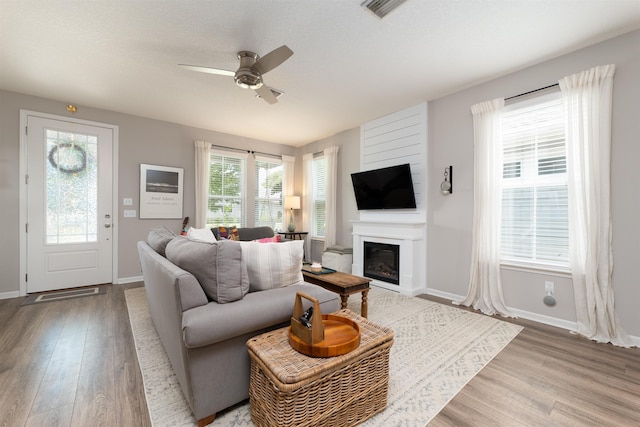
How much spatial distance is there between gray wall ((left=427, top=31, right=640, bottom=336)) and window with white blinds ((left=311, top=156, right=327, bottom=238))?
228cm

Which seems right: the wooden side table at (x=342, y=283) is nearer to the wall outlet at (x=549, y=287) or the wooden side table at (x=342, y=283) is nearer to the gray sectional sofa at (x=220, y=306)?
the gray sectional sofa at (x=220, y=306)

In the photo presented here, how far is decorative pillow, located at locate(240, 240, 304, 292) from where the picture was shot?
1719mm

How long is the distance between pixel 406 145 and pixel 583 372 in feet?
9.73

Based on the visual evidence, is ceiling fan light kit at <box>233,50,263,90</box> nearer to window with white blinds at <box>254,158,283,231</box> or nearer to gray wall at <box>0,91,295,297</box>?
gray wall at <box>0,91,295,297</box>

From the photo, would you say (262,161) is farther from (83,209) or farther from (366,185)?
(83,209)

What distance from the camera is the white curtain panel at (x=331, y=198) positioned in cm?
506

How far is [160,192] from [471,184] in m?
4.56

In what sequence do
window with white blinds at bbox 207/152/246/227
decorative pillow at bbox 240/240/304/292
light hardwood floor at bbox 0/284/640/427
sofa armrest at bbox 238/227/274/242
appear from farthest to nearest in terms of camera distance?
window with white blinds at bbox 207/152/246/227 → sofa armrest at bbox 238/227/274/242 → decorative pillow at bbox 240/240/304/292 → light hardwood floor at bbox 0/284/640/427

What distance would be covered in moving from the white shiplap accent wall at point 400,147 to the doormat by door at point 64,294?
157 inches

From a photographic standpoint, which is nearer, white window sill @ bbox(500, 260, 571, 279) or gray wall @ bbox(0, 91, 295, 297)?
white window sill @ bbox(500, 260, 571, 279)

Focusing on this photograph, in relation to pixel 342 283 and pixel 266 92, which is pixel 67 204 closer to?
pixel 266 92

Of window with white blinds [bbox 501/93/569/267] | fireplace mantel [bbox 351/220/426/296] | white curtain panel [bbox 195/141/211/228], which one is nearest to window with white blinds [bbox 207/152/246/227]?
white curtain panel [bbox 195/141/211/228]

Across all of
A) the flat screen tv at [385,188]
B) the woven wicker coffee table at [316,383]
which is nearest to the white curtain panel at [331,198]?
the flat screen tv at [385,188]

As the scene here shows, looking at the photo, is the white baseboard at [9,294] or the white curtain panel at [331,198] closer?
the white baseboard at [9,294]
